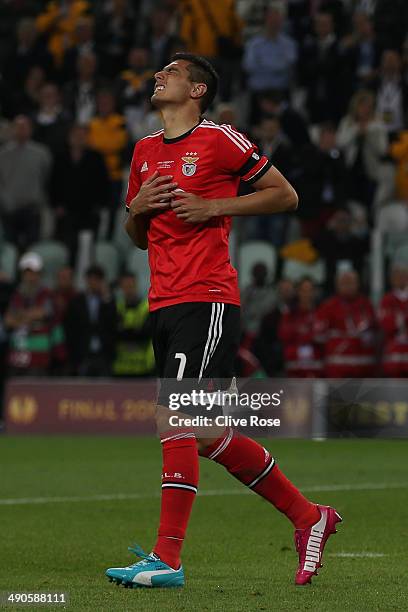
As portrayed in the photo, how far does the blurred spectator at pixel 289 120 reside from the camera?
18.7 meters

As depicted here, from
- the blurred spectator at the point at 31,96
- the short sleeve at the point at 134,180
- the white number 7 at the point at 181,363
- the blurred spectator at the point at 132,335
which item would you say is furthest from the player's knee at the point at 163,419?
the blurred spectator at the point at 31,96

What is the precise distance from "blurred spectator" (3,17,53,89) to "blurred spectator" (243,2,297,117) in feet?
10.7

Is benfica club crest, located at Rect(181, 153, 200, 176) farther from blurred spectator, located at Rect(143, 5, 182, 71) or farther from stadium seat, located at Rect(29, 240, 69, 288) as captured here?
blurred spectator, located at Rect(143, 5, 182, 71)

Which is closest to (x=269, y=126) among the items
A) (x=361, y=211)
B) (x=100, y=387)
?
(x=361, y=211)

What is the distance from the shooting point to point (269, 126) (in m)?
18.1

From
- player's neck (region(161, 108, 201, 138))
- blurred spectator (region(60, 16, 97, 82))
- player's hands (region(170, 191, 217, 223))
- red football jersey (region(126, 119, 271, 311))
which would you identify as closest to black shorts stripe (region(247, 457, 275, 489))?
red football jersey (region(126, 119, 271, 311))

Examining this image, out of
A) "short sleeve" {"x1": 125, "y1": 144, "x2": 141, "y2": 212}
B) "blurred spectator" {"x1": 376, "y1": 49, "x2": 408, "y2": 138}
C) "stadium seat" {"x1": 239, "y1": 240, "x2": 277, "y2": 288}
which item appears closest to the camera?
"short sleeve" {"x1": 125, "y1": 144, "x2": 141, "y2": 212}

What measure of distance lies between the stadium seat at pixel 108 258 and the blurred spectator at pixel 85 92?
1790 mm

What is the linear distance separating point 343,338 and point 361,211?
1.90m

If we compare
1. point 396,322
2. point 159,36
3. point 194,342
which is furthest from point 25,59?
point 194,342

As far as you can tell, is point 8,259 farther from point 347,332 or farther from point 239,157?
point 239,157

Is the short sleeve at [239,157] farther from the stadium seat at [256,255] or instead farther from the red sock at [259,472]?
the stadium seat at [256,255]

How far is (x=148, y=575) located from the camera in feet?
21.8

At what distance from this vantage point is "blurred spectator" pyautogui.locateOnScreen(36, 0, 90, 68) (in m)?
21.9
